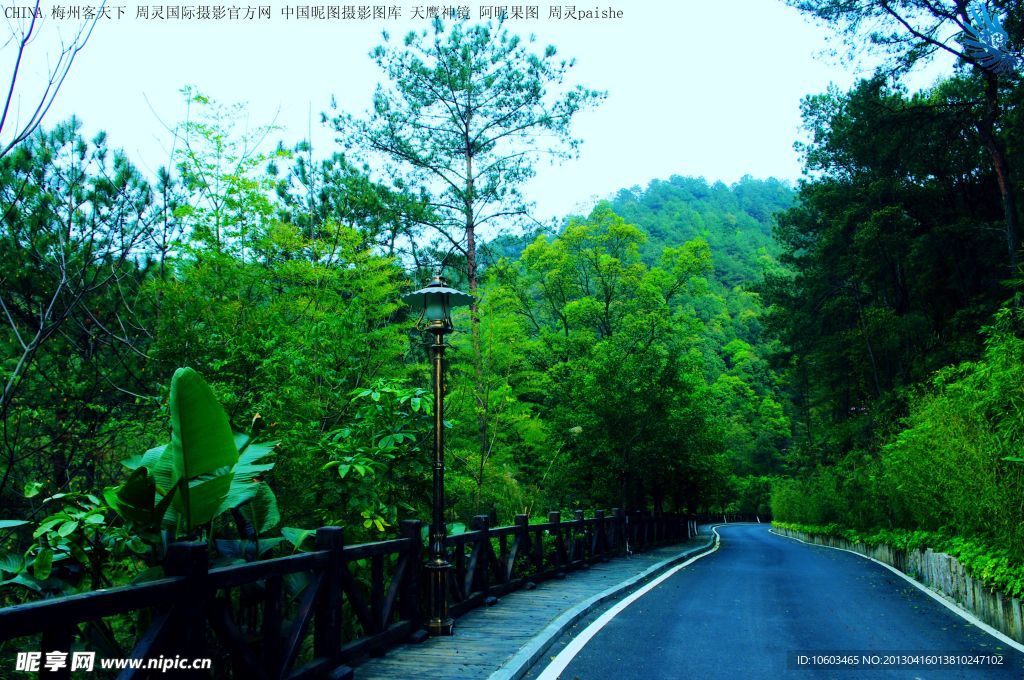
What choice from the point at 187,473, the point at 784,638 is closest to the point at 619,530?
the point at 784,638

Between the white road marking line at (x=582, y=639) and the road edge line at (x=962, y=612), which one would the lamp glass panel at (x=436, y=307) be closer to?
the white road marking line at (x=582, y=639)

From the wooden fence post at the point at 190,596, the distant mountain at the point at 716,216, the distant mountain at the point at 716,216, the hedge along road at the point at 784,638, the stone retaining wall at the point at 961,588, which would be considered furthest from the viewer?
the distant mountain at the point at 716,216

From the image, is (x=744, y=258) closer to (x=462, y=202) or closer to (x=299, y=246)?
(x=462, y=202)

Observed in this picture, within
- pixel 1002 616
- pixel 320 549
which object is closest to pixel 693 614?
pixel 1002 616

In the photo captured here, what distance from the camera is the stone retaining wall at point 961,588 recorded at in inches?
299

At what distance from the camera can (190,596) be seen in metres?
4.02

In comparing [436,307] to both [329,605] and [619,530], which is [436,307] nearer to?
[329,605]

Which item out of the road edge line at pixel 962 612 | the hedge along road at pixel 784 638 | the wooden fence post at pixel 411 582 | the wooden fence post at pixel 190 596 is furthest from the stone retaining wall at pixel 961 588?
the wooden fence post at pixel 190 596

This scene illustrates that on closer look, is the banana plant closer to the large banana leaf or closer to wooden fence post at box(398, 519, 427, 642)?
the large banana leaf

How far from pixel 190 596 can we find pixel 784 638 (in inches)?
241

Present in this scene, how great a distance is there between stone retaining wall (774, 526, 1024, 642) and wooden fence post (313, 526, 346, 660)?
6994mm

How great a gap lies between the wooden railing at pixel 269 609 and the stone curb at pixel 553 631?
1.18 metres

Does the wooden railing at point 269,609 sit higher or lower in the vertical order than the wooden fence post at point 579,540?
higher

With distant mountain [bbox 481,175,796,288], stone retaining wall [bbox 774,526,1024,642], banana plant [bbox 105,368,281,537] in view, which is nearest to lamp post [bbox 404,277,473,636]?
banana plant [bbox 105,368,281,537]
